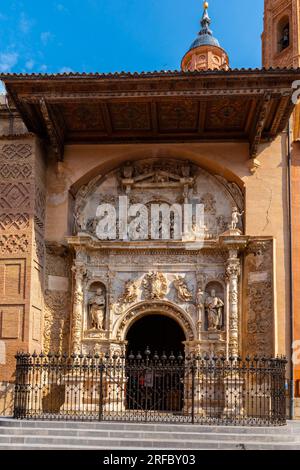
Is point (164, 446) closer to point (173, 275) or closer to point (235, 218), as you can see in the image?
point (173, 275)

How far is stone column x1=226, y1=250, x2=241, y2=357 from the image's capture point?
631 inches

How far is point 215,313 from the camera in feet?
53.8

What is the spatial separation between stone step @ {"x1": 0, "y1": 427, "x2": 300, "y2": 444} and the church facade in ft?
10.5

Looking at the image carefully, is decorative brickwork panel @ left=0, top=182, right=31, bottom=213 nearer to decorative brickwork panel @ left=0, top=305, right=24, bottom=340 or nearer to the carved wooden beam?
the carved wooden beam

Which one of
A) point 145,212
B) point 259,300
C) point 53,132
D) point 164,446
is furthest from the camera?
point 145,212

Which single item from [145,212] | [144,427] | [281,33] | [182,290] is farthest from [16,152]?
[281,33]

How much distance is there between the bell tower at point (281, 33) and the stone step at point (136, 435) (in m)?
14.4

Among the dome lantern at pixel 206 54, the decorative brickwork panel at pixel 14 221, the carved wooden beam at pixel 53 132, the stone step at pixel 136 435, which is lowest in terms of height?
the stone step at pixel 136 435

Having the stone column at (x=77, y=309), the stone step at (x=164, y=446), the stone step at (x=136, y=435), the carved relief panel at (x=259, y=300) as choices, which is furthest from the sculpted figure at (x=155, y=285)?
the stone step at (x=164, y=446)

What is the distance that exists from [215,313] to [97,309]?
2.88 meters

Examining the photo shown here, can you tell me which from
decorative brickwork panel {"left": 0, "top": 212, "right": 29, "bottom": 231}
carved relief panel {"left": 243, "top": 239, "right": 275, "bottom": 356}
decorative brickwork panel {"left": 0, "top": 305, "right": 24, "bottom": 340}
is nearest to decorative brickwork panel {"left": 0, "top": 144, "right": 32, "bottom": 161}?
decorative brickwork panel {"left": 0, "top": 212, "right": 29, "bottom": 231}

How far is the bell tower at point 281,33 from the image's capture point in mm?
22969

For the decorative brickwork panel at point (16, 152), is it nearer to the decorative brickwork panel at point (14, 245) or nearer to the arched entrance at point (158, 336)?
the decorative brickwork panel at point (14, 245)
